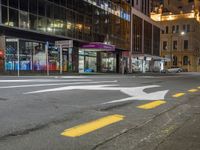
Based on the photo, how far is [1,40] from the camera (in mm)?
30281

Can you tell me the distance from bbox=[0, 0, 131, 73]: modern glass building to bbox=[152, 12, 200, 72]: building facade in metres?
57.3

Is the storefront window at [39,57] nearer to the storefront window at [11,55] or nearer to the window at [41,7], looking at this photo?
the storefront window at [11,55]

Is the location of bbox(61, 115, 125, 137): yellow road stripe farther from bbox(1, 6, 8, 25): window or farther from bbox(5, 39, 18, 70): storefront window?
bbox(5, 39, 18, 70): storefront window

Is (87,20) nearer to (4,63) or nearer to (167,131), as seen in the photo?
(4,63)

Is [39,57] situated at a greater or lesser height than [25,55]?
lesser

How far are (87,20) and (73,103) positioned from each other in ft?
115

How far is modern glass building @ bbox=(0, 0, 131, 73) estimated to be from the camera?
102 feet

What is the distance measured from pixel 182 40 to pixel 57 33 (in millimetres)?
80181

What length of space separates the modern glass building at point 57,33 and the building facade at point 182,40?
57.3 metres

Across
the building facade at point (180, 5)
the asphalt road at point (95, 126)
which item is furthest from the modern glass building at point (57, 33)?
the building facade at point (180, 5)

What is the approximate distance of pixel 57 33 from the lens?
3619 centimetres

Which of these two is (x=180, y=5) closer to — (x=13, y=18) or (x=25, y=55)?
(x=25, y=55)

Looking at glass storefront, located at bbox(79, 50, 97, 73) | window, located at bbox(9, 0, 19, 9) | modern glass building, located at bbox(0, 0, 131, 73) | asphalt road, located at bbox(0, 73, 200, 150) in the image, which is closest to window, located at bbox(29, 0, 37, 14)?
modern glass building, located at bbox(0, 0, 131, 73)

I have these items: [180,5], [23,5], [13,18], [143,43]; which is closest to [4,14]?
[13,18]
